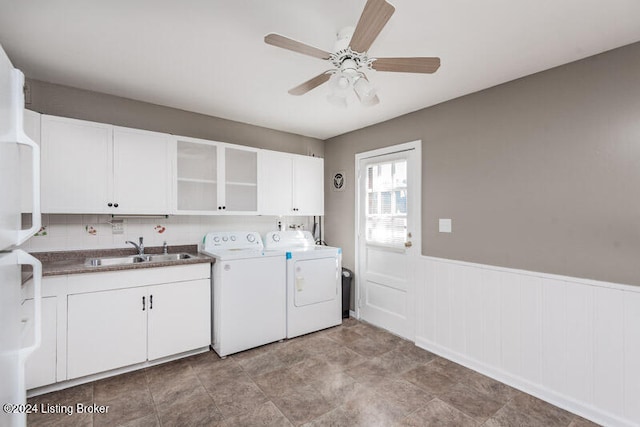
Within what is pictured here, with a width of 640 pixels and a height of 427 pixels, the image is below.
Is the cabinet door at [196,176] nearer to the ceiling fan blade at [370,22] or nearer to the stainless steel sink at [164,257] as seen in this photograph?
the stainless steel sink at [164,257]

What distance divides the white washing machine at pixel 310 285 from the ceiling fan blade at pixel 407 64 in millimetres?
2058

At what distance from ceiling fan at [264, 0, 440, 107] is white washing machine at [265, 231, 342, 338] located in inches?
73.7

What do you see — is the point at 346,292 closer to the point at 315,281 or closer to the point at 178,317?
the point at 315,281

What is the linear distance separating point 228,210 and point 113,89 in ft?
4.84

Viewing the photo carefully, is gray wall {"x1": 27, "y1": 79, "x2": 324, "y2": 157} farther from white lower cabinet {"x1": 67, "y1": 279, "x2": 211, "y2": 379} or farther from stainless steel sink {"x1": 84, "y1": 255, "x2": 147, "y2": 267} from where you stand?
white lower cabinet {"x1": 67, "y1": 279, "x2": 211, "y2": 379}

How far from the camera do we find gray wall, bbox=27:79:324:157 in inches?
101

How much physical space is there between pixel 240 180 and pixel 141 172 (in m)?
0.96

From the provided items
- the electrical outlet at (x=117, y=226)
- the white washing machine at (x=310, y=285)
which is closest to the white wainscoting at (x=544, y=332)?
the white washing machine at (x=310, y=285)

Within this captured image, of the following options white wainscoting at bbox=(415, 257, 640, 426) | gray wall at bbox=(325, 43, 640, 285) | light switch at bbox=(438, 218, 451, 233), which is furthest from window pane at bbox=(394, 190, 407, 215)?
white wainscoting at bbox=(415, 257, 640, 426)

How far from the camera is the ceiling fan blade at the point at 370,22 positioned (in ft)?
4.01

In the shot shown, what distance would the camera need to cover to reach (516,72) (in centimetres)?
229

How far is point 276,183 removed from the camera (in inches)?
142

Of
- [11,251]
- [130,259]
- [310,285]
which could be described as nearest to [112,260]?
[130,259]

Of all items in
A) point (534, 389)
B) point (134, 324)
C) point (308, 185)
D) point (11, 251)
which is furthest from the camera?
Answer: point (308, 185)
